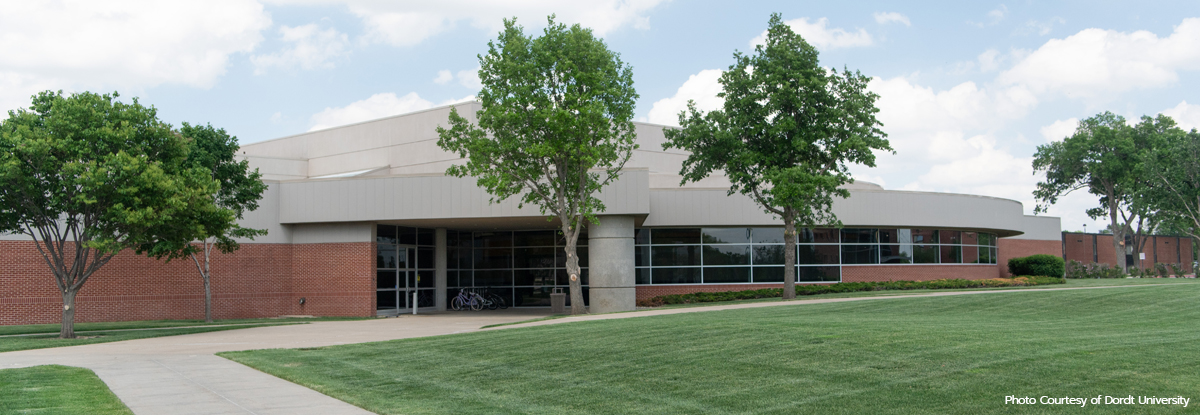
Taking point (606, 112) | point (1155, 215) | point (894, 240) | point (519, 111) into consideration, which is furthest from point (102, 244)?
point (1155, 215)

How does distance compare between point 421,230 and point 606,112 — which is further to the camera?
point 421,230

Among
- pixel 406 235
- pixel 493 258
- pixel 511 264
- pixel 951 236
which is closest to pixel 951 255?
pixel 951 236

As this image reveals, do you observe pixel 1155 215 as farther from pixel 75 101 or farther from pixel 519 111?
pixel 75 101

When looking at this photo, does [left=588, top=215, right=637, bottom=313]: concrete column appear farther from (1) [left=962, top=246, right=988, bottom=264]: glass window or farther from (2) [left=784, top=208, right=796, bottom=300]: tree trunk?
(1) [left=962, top=246, right=988, bottom=264]: glass window

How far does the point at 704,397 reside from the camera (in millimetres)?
8148

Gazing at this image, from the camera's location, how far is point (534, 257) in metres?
33.6

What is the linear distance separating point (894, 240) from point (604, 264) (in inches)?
571

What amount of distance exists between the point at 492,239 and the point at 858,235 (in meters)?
15.1

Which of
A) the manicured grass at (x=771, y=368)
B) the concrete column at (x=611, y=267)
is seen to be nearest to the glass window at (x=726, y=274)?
the concrete column at (x=611, y=267)

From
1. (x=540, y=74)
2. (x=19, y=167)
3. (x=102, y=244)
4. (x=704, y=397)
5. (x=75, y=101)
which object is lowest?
(x=704, y=397)

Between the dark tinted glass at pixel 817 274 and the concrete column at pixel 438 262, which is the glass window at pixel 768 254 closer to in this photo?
the dark tinted glass at pixel 817 274

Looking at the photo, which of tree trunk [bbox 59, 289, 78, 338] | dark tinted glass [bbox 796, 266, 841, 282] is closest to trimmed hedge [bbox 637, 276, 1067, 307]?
dark tinted glass [bbox 796, 266, 841, 282]

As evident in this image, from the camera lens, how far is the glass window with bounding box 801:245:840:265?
33.1m

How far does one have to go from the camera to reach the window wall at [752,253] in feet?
105
